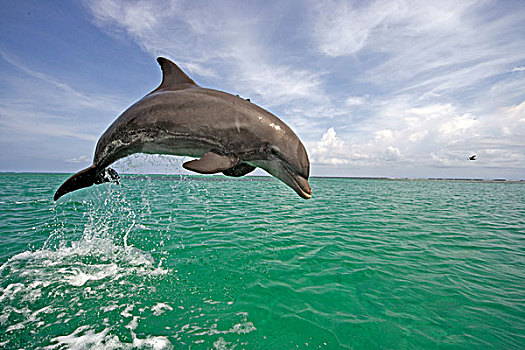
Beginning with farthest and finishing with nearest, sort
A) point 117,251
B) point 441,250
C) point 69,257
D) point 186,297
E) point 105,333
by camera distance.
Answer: point 441,250
point 117,251
point 69,257
point 186,297
point 105,333

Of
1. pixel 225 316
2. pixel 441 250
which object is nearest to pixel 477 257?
pixel 441 250

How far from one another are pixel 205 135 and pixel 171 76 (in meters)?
2.20

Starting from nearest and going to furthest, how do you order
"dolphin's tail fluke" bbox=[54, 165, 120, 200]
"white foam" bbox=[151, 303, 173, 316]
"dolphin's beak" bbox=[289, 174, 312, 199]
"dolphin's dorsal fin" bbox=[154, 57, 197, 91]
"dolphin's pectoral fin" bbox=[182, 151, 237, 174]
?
"dolphin's pectoral fin" bbox=[182, 151, 237, 174]
"white foam" bbox=[151, 303, 173, 316]
"dolphin's beak" bbox=[289, 174, 312, 199]
"dolphin's tail fluke" bbox=[54, 165, 120, 200]
"dolphin's dorsal fin" bbox=[154, 57, 197, 91]

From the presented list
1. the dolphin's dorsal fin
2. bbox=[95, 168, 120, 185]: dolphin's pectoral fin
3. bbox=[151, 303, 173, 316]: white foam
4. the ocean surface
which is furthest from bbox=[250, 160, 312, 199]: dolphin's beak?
bbox=[95, 168, 120, 185]: dolphin's pectoral fin

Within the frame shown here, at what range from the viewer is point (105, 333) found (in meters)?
4.03

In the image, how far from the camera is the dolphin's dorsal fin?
18.8 ft

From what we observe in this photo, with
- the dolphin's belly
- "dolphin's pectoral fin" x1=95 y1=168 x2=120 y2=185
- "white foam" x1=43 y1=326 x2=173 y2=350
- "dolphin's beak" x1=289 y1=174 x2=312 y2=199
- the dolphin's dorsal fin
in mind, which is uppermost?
the dolphin's dorsal fin

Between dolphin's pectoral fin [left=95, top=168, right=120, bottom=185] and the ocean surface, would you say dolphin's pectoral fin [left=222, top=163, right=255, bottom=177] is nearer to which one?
the ocean surface

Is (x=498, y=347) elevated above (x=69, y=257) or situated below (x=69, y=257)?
below

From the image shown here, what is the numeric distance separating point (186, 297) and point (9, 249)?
650cm

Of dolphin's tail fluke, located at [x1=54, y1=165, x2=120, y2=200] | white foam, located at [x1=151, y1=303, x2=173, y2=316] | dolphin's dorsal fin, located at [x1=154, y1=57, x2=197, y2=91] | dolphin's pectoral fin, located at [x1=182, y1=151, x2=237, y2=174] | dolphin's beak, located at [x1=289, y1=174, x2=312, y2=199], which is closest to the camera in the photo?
dolphin's pectoral fin, located at [x1=182, y1=151, x2=237, y2=174]

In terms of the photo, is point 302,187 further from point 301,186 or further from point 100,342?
point 100,342

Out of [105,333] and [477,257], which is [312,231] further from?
[105,333]

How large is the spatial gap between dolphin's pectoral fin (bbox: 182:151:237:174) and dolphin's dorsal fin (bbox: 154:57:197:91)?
2194 millimetres
